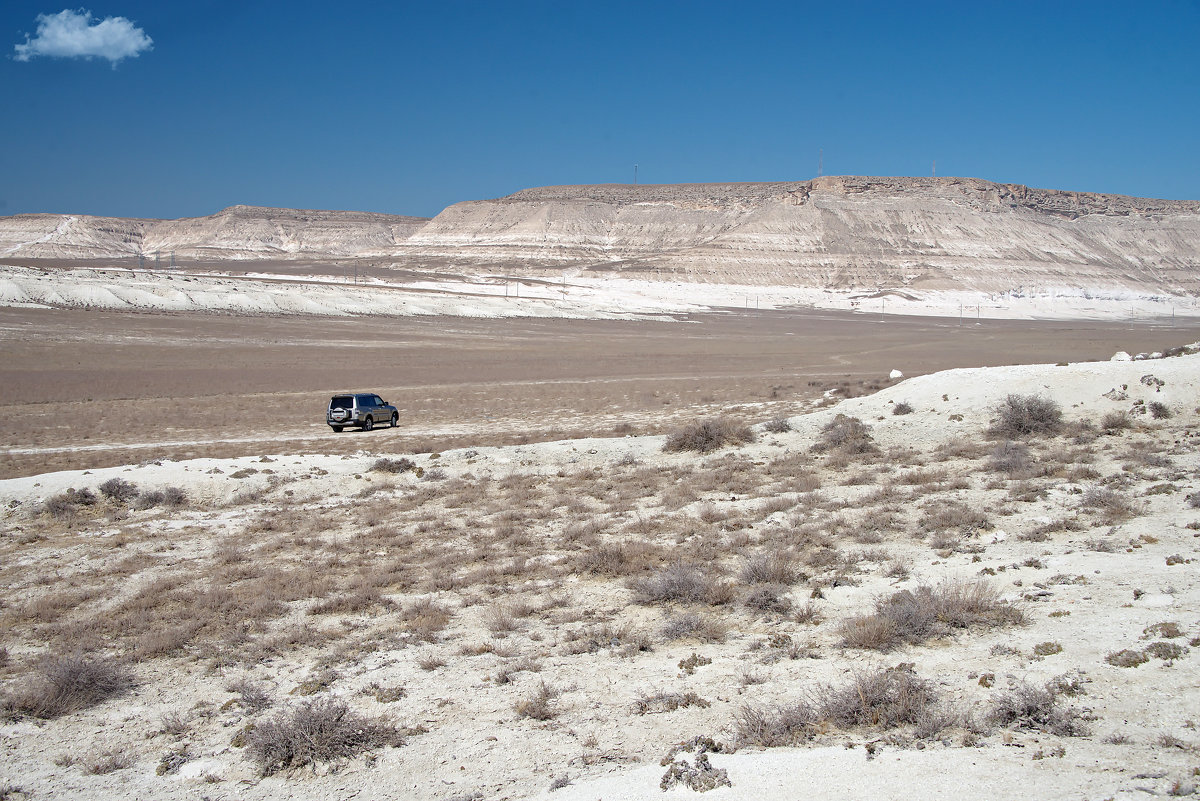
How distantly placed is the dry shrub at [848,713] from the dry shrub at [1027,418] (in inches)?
550

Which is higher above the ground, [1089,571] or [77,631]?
[1089,571]

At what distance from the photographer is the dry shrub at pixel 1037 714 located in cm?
591

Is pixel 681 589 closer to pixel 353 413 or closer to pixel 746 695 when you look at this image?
pixel 746 695

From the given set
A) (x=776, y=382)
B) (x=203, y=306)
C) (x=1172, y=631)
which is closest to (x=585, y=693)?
(x=1172, y=631)

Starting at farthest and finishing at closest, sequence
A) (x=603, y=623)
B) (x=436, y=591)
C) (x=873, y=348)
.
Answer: (x=873, y=348), (x=436, y=591), (x=603, y=623)

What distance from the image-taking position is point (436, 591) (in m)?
10.6

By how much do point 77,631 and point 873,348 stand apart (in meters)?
61.5

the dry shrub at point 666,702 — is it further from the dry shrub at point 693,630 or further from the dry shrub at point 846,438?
the dry shrub at point 846,438

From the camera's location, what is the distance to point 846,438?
63.3 feet

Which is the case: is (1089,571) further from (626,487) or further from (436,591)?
(626,487)

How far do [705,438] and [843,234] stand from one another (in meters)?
137

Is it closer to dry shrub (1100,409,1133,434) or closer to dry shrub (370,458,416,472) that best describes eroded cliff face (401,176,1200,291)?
dry shrub (1100,409,1133,434)

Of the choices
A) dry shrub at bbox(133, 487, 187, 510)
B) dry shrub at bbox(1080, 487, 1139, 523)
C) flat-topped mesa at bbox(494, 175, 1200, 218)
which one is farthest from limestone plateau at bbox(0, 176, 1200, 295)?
dry shrub at bbox(1080, 487, 1139, 523)

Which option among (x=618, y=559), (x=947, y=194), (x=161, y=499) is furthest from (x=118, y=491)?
(x=947, y=194)
